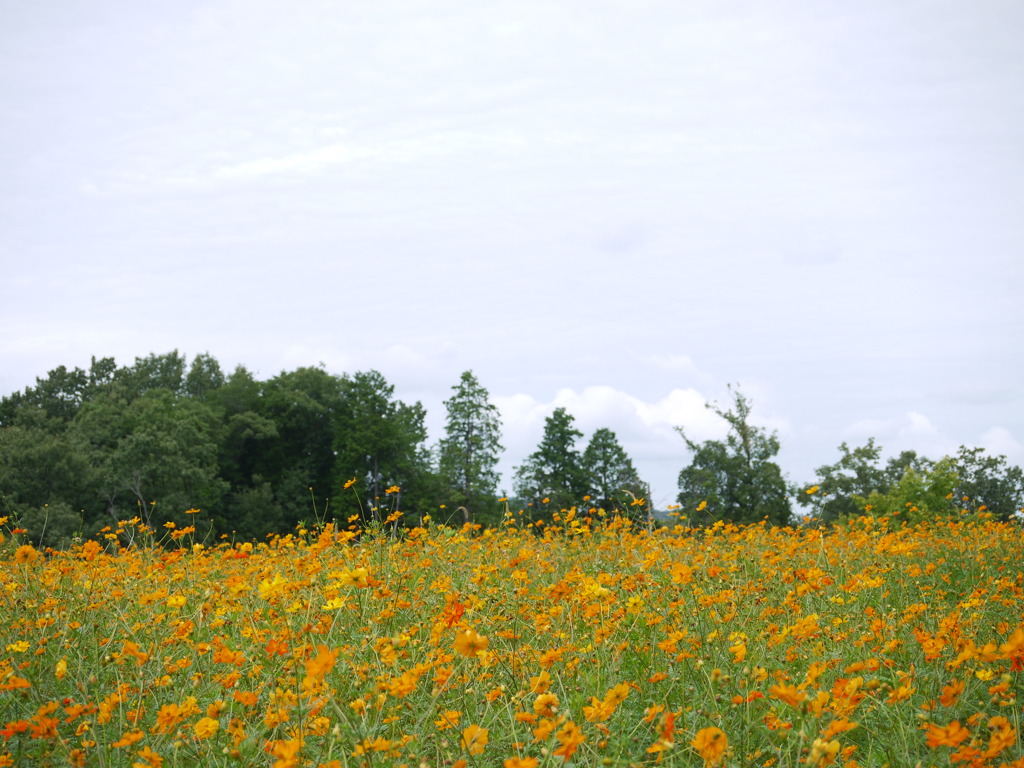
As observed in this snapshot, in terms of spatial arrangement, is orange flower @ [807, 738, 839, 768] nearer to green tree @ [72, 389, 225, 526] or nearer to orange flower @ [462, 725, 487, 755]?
orange flower @ [462, 725, 487, 755]

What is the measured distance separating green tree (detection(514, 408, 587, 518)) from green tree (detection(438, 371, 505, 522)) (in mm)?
1791

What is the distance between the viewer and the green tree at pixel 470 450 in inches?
1332

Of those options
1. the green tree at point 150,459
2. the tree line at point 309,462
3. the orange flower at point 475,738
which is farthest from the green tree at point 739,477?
the orange flower at point 475,738

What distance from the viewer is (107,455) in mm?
29750

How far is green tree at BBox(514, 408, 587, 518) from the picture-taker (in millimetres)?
35219

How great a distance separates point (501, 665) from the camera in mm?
2973

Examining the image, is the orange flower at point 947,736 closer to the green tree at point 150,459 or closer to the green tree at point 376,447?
the green tree at point 150,459

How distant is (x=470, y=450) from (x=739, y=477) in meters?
11.6

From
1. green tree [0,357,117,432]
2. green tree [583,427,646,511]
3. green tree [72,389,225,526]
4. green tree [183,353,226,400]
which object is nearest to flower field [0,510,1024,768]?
green tree [72,389,225,526]

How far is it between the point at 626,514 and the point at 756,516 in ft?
76.6

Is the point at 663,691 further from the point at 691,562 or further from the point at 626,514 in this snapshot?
the point at 626,514

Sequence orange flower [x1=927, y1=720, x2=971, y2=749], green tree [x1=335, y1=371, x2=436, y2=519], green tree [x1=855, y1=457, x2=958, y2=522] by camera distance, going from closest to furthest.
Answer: orange flower [x1=927, y1=720, x2=971, y2=749]
green tree [x1=855, y1=457, x2=958, y2=522]
green tree [x1=335, y1=371, x2=436, y2=519]

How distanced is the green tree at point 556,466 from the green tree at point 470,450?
1791mm

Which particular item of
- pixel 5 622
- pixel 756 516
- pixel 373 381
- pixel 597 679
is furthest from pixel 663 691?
pixel 373 381
